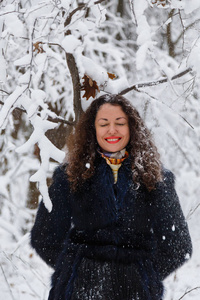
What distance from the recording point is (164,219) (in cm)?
200

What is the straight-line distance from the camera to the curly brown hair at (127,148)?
6.57 feet

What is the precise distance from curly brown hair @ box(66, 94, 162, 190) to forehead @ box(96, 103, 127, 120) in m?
0.02

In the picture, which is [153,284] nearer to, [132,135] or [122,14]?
[132,135]

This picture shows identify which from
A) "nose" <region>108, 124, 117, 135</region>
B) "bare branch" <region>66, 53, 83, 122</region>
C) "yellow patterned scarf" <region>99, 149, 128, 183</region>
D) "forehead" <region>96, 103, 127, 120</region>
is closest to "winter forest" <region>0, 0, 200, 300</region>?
"bare branch" <region>66, 53, 83, 122</region>

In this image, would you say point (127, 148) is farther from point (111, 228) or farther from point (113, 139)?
point (111, 228)

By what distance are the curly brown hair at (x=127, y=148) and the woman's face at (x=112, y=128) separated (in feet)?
0.14

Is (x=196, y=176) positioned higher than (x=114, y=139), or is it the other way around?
(x=114, y=139)

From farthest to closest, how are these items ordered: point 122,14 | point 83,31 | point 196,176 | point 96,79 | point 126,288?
point 122,14
point 196,176
point 96,79
point 126,288
point 83,31

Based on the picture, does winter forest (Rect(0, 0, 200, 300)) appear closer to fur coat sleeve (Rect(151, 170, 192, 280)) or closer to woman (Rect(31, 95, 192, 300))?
woman (Rect(31, 95, 192, 300))

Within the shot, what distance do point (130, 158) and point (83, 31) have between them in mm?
915

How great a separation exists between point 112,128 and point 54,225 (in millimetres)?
661

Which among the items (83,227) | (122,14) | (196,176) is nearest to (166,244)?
(83,227)

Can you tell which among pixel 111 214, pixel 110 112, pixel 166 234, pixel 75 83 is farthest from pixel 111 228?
pixel 75 83

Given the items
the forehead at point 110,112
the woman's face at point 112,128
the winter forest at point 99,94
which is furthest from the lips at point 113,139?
the winter forest at point 99,94
